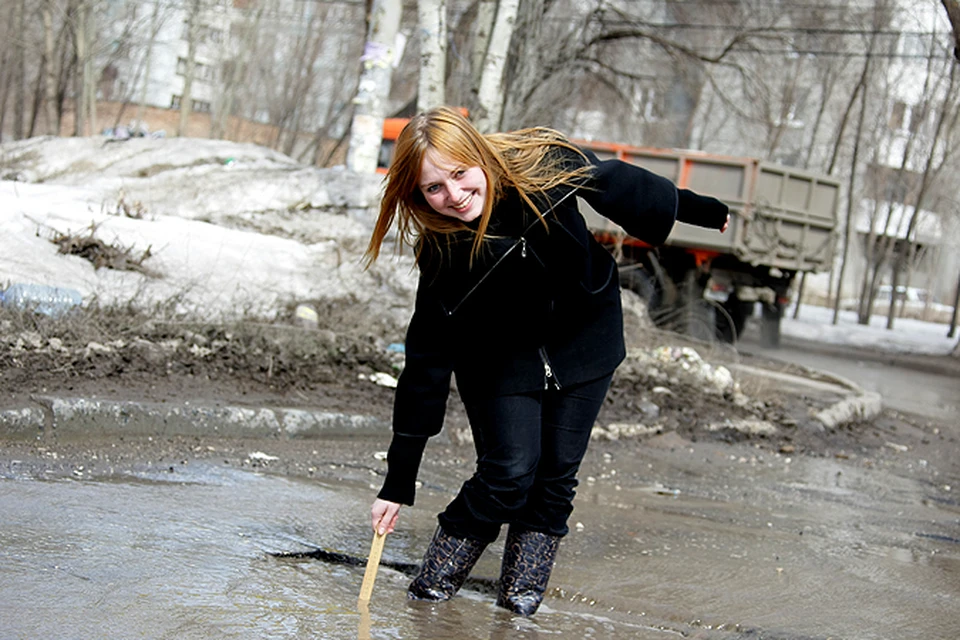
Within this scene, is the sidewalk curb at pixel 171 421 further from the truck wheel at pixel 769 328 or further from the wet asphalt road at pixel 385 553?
the truck wheel at pixel 769 328

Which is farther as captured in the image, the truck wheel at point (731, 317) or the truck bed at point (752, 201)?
the truck wheel at point (731, 317)

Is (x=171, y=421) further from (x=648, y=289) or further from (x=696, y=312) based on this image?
(x=696, y=312)

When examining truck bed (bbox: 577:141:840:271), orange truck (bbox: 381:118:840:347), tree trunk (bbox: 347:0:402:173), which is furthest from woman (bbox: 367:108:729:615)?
truck bed (bbox: 577:141:840:271)

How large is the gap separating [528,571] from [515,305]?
0.78 meters

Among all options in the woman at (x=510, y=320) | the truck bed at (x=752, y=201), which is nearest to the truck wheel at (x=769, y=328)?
the truck bed at (x=752, y=201)

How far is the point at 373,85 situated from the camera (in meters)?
11.9

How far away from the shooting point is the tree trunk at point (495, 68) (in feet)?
37.9

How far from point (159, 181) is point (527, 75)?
19.1ft

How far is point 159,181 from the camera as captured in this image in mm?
10867

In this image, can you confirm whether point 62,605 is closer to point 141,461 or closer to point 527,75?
point 141,461

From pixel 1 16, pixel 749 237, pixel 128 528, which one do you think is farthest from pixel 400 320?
pixel 1 16

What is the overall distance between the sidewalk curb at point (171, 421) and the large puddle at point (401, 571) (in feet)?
1.64

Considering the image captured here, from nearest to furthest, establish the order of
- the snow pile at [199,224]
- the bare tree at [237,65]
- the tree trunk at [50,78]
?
the snow pile at [199,224]
the tree trunk at [50,78]
the bare tree at [237,65]

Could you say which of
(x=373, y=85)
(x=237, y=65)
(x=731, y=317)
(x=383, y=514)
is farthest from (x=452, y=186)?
(x=237, y=65)
